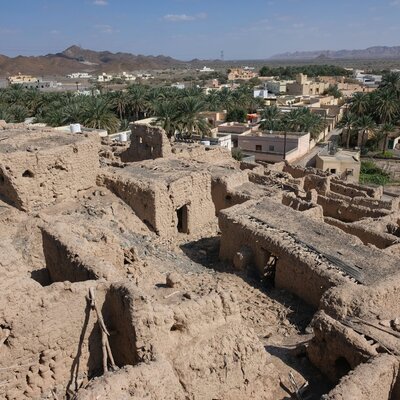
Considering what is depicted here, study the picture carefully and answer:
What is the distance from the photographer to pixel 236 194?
1623 cm

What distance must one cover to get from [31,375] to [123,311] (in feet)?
5.57

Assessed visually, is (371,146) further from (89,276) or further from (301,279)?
(89,276)

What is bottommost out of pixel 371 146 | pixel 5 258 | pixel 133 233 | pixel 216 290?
pixel 371 146

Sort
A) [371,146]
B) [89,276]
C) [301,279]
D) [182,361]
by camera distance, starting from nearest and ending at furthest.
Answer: [182,361] < [89,276] < [301,279] < [371,146]

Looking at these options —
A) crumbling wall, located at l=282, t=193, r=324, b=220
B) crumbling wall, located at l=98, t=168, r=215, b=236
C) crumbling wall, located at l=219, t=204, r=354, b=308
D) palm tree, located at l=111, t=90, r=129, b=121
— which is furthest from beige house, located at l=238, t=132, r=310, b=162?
crumbling wall, located at l=219, t=204, r=354, b=308

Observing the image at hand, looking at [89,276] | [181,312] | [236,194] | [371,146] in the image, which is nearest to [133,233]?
[236,194]

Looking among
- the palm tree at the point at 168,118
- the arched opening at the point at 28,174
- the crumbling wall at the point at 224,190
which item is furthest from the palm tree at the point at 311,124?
the arched opening at the point at 28,174

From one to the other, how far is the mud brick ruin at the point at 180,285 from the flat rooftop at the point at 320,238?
54 mm

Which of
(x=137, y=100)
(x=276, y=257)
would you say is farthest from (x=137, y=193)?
(x=137, y=100)

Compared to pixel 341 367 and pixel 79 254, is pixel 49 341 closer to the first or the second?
pixel 79 254

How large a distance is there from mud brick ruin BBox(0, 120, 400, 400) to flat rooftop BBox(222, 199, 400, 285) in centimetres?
5

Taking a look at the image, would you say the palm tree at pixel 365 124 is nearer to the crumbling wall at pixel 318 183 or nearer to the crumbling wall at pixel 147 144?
the crumbling wall at pixel 318 183

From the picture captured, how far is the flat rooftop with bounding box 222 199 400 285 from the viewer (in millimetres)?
10953

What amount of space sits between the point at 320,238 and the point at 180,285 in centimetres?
521
